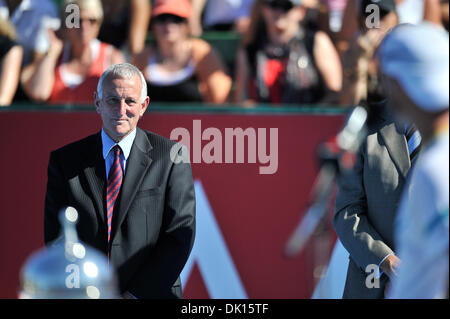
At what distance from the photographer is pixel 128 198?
356 centimetres

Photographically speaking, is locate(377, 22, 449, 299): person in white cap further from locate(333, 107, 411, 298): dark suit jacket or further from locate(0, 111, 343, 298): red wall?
locate(0, 111, 343, 298): red wall

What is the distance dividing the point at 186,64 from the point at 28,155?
1.23 m

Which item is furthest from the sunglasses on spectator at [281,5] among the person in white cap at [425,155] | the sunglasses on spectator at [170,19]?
the person in white cap at [425,155]

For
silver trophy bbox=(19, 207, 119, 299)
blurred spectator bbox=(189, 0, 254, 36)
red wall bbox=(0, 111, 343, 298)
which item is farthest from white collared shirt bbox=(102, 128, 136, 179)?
blurred spectator bbox=(189, 0, 254, 36)

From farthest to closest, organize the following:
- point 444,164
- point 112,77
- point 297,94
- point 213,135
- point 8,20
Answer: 1. point 8,20
2. point 297,94
3. point 213,135
4. point 112,77
5. point 444,164

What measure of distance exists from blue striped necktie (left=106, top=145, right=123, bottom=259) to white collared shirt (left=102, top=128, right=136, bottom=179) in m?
0.02

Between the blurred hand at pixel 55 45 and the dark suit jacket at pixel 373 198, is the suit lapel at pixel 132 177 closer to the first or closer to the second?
the dark suit jacket at pixel 373 198

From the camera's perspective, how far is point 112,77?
354 centimetres

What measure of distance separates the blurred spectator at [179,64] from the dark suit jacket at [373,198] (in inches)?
84.5

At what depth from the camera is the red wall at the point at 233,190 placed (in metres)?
5.11

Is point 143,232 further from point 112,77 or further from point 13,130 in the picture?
point 13,130

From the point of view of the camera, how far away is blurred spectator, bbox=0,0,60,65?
5.92 meters
